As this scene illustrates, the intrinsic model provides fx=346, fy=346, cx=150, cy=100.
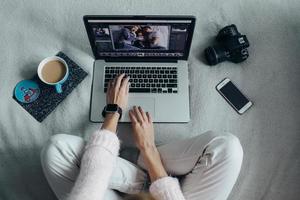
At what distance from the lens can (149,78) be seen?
43.1 inches

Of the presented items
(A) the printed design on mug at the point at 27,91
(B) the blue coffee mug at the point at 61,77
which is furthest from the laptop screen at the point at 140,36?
(A) the printed design on mug at the point at 27,91

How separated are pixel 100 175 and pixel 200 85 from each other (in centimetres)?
45

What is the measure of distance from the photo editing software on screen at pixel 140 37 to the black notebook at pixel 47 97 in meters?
0.12

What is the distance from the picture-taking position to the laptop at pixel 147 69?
39.7 inches

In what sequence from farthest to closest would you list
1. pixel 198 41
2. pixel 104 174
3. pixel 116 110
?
1. pixel 198 41
2. pixel 116 110
3. pixel 104 174

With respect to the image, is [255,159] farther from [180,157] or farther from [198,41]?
[198,41]

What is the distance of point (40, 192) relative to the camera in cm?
109

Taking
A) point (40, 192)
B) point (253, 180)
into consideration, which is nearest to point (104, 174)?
point (40, 192)

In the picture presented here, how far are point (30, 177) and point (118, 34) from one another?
53 centimetres

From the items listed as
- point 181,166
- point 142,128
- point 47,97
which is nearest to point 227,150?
point 181,166

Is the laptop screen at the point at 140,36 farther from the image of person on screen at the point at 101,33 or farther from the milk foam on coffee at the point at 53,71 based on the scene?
the milk foam on coffee at the point at 53,71

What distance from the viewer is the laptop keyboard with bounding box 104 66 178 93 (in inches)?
42.8

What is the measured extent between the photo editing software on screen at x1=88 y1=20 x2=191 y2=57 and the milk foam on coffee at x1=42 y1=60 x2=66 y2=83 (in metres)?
0.13

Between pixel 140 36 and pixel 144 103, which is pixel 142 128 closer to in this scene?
pixel 144 103
